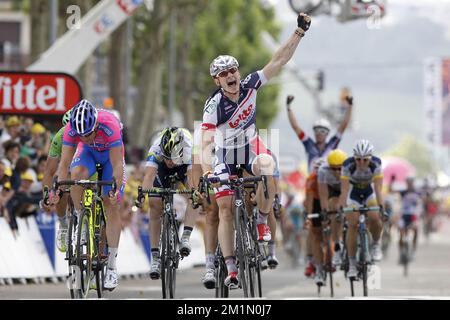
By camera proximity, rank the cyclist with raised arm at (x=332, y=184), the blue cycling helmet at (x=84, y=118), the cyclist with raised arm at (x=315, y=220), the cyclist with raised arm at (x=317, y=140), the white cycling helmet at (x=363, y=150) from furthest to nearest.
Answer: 1. the cyclist with raised arm at (x=317, y=140)
2. the cyclist with raised arm at (x=315, y=220)
3. the cyclist with raised arm at (x=332, y=184)
4. the white cycling helmet at (x=363, y=150)
5. the blue cycling helmet at (x=84, y=118)

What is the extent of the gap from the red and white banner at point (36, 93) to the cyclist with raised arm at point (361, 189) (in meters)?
5.78

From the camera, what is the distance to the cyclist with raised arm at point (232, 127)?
14.9m

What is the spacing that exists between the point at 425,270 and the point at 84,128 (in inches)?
772

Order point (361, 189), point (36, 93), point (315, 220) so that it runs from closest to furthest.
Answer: point (361, 189) < point (315, 220) < point (36, 93)

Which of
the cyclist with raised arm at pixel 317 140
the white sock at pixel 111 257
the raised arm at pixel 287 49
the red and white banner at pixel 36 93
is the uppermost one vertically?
the red and white banner at pixel 36 93

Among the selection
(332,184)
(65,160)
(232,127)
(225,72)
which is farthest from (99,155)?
(332,184)

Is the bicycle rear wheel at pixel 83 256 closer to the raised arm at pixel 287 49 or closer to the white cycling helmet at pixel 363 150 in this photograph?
the raised arm at pixel 287 49

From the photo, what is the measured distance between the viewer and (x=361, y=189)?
2053 centimetres

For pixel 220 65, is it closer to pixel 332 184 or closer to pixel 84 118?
pixel 84 118

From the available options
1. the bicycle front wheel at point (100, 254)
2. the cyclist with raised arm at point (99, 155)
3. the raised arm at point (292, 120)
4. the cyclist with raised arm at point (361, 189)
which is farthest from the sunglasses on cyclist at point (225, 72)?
the raised arm at point (292, 120)

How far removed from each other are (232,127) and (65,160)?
5.23ft

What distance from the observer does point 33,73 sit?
25094mm

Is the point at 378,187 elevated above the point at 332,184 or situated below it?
below
